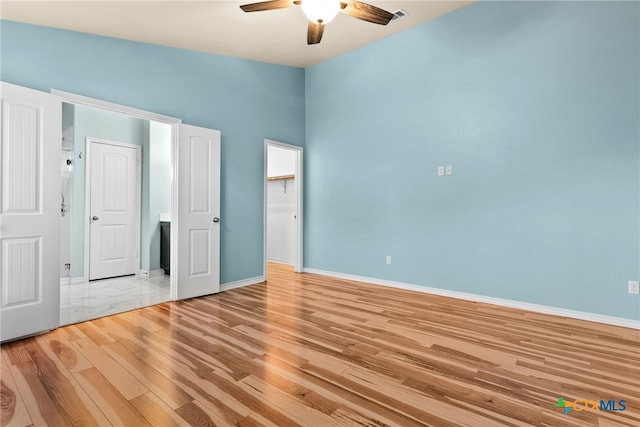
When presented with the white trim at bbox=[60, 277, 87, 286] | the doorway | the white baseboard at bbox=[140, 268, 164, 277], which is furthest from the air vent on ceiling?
the white trim at bbox=[60, 277, 87, 286]

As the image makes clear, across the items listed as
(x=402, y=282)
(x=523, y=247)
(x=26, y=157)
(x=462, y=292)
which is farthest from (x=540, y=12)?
(x=26, y=157)

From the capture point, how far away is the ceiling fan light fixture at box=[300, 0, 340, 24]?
2.36 m

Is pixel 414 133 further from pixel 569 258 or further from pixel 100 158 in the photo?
pixel 100 158

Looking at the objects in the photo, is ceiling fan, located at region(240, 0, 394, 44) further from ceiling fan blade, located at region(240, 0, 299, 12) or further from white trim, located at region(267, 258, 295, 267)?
white trim, located at region(267, 258, 295, 267)

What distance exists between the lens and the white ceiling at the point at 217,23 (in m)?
2.71

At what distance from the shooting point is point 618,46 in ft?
9.43

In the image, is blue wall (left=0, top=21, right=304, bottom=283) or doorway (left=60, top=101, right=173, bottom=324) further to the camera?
doorway (left=60, top=101, right=173, bottom=324)

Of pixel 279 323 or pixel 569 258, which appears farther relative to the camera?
pixel 569 258

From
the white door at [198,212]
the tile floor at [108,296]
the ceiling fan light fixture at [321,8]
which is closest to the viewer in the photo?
the ceiling fan light fixture at [321,8]

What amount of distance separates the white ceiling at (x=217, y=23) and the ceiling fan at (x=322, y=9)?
67 cm

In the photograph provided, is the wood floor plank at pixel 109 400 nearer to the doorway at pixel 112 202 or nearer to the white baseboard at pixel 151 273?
the doorway at pixel 112 202

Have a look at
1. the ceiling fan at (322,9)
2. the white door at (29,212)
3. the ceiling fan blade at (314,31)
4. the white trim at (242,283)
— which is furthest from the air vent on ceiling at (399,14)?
the white trim at (242,283)

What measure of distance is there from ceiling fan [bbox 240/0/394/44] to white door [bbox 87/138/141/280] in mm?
3707

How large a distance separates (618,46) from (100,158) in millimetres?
6563
